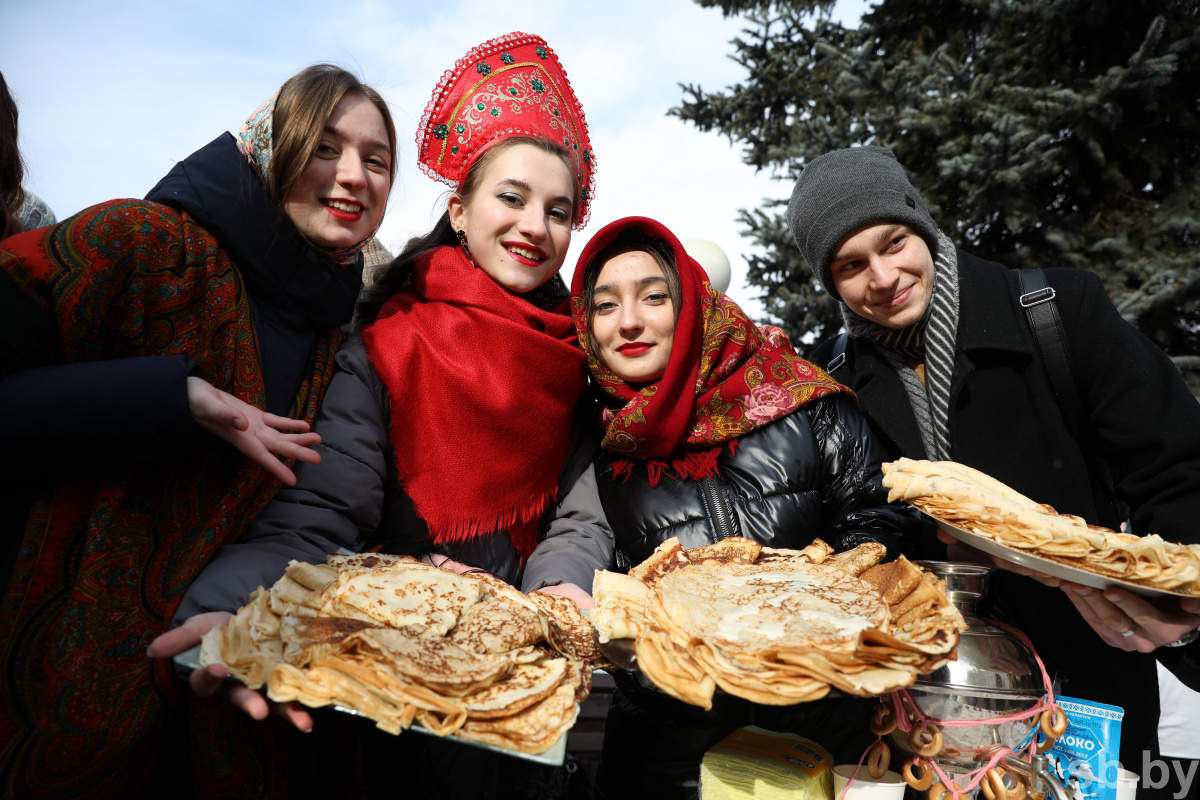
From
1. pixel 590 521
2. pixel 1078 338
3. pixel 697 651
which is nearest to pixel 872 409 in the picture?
pixel 1078 338

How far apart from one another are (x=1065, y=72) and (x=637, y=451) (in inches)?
256

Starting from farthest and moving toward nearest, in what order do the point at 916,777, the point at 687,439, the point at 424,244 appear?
1. the point at 424,244
2. the point at 687,439
3. the point at 916,777

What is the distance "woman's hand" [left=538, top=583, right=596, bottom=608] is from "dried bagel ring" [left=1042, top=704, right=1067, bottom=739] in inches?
42.4

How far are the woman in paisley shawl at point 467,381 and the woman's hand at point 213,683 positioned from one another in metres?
0.39

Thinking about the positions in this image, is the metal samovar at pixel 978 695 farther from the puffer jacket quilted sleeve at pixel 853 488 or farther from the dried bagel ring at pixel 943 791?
the puffer jacket quilted sleeve at pixel 853 488

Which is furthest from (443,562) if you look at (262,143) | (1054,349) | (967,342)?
(1054,349)

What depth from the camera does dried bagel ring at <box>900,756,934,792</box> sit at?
1456mm

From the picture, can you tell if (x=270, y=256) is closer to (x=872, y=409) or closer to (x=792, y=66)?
(x=872, y=409)

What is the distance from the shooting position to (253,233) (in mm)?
1912

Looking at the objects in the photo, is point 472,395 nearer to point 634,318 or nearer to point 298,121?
point 634,318

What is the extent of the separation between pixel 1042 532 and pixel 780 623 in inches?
24.4

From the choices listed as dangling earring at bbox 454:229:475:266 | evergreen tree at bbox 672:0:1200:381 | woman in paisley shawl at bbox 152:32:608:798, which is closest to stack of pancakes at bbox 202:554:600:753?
woman in paisley shawl at bbox 152:32:608:798

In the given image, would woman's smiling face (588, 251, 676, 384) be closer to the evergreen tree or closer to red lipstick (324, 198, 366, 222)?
red lipstick (324, 198, 366, 222)

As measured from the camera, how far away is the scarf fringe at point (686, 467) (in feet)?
7.38
